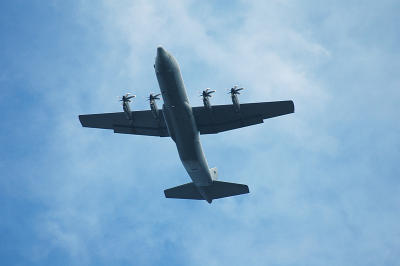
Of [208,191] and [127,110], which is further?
[208,191]

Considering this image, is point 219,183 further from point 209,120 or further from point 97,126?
Answer: point 97,126

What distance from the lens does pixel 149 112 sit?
152 ft

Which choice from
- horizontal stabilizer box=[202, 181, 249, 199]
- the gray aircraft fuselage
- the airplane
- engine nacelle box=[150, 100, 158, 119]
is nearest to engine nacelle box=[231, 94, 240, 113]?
the airplane

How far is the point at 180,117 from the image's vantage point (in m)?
41.0

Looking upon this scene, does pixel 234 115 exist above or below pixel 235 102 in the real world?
below

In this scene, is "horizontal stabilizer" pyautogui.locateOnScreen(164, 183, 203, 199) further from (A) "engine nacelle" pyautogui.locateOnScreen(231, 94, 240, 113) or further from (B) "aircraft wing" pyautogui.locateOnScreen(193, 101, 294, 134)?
(A) "engine nacelle" pyautogui.locateOnScreen(231, 94, 240, 113)

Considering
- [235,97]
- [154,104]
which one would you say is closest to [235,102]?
[235,97]

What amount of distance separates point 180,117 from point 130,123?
25.9ft

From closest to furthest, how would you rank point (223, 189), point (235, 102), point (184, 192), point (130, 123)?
point (235, 102) → point (130, 123) → point (223, 189) → point (184, 192)

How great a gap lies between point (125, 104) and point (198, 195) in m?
12.9

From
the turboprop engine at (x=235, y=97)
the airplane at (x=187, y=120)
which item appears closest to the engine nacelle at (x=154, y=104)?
the airplane at (x=187, y=120)

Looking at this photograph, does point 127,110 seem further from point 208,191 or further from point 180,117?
point 208,191

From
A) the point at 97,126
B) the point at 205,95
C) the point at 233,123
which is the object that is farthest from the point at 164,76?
the point at 97,126

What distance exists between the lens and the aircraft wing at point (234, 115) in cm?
4403
